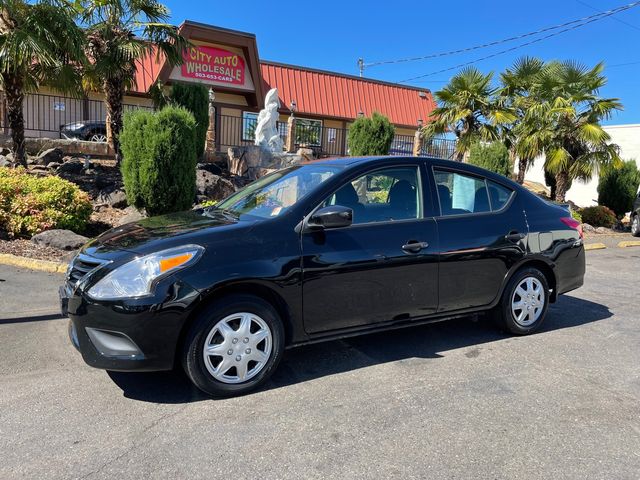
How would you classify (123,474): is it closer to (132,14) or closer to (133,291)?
(133,291)

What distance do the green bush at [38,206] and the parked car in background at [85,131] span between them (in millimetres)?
8724

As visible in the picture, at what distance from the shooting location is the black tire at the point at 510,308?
4895 mm

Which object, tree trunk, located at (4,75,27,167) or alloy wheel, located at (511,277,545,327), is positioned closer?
alloy wheel, located at (511,277,545,327)

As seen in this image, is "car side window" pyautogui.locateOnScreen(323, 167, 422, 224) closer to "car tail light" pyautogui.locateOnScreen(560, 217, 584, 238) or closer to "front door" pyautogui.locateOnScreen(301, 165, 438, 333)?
"front door" pyautogui.locateOnScreen(301, 165, 438, 333)

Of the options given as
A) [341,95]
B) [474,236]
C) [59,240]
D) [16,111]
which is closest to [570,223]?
[474,236]

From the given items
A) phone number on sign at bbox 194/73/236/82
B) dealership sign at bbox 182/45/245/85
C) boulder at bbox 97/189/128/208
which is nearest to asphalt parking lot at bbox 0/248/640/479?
boulder at bbox 97/189/128/208

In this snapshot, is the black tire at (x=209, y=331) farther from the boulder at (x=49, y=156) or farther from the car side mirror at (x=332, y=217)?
the boulder at (x=49, y=156)

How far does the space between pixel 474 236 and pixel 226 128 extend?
1637 centimetres

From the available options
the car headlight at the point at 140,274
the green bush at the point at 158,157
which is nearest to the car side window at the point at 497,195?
the car headlight at the point at 140,274

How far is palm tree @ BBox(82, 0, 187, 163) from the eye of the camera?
1186cm

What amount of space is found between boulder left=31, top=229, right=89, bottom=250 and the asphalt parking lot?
2740 millimetres

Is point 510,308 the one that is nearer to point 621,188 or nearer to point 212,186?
point 212,186

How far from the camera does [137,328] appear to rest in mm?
3275

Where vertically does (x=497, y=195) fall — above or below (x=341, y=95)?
below
